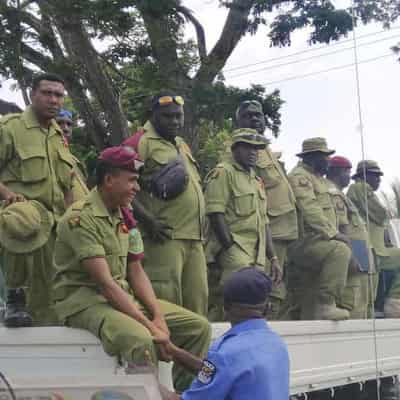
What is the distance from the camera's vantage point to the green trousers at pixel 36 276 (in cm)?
453

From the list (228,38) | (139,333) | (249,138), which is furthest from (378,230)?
(139,333)

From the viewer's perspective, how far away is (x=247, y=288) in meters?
2.74

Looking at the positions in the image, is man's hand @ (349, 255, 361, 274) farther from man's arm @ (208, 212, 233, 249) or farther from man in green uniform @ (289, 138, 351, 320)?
man's arm @ (208, 212, 233, 249)

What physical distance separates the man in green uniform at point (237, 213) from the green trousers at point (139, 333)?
56.0 inches

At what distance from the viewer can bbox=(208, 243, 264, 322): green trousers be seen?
5430 millimetres

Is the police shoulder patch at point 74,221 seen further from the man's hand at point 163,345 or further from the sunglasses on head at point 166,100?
the sunglasses on head at point 166,100

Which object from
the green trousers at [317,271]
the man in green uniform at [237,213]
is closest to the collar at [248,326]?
the man in green uniform at [237,213]

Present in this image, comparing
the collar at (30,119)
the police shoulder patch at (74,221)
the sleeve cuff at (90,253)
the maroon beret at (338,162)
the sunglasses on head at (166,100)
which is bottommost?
the sleeve cuff at (90,253)

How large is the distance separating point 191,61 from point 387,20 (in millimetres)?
2525

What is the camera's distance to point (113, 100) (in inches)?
396

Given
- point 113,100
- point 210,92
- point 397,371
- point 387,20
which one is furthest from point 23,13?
point 397,371

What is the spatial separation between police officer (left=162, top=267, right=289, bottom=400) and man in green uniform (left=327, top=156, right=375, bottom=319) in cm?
372

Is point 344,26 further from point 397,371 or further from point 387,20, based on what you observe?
point 397,371

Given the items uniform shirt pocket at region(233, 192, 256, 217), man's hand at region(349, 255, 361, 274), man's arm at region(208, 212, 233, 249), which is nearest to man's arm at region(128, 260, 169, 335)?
man's arm at region(208, 212, 233, 249)
